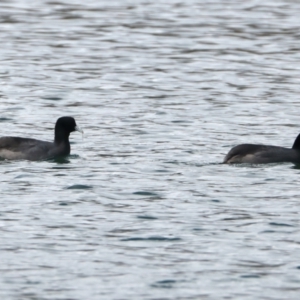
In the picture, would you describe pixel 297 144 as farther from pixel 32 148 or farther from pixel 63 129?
pixel 32 148

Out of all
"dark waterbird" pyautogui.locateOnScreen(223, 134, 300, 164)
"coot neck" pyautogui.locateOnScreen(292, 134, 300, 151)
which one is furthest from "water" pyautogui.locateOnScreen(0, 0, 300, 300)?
"coot neck" pyautogui.locateOnScreen(292, 134, 300, 151)

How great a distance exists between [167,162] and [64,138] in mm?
1941

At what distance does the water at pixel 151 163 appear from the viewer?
12086mm

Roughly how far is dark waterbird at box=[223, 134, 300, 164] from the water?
0.59ft

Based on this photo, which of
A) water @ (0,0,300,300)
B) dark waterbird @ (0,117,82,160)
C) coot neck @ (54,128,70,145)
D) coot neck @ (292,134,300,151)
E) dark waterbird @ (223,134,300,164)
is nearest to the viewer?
water @ (0,0,300,300)

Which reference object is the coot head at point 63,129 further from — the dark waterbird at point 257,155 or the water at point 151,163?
the dark waterbird at point 257,155

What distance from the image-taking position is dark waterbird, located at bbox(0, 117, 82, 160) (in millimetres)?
18141

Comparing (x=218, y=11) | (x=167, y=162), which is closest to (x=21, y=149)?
(x=167, y=162)

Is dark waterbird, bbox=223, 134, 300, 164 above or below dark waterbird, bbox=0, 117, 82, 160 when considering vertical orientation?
below

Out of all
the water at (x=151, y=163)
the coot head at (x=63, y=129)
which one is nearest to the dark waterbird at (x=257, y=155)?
the water at (x=151, y=163)

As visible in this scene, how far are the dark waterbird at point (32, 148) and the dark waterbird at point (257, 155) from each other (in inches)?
111

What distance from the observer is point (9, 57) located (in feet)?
99.0

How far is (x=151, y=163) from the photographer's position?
17984mm

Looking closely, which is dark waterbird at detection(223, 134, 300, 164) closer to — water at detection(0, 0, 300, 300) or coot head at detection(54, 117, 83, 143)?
water at detection(0, 0, 300, 300)
